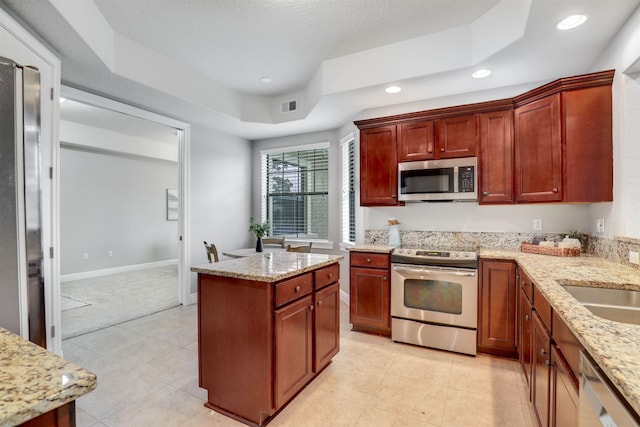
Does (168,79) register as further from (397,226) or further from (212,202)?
(397,226)

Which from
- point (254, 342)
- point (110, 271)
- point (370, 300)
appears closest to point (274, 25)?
point (254, 342)

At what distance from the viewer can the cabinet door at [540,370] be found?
5.11 feet

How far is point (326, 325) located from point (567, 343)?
1.61 meters

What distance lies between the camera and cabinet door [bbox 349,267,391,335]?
130 inches

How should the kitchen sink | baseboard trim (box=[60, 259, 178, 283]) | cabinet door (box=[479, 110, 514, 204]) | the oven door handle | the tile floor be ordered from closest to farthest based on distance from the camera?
the kitchen sink < the tile floor < the oven door handle < cabinet door (box=[479, 110, 514, 204]) < baseboard trim (box=[60, 259, 178, 283])

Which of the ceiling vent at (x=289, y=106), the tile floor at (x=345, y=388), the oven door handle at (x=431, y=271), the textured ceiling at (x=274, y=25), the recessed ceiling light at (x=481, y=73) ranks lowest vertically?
the tile floor at (x=345, y=388)

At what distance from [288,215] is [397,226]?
7.40ft

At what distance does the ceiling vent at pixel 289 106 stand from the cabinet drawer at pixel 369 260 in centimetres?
230

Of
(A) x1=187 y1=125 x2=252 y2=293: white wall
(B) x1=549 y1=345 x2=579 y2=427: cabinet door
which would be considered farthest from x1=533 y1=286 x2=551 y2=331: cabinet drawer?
(A) x1=187 y1=125 x2=252 y2=293: white wall

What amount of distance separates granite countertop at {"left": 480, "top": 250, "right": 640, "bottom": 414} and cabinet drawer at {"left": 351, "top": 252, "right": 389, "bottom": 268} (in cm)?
121

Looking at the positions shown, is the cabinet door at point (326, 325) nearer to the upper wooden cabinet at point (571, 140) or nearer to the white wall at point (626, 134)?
the upper wooden cabinet at point (571, 140)

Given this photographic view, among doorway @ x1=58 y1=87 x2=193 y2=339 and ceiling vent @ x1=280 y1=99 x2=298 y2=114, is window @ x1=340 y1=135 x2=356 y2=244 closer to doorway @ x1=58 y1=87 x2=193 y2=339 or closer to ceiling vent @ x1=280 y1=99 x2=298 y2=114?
ceiling vent @ x1=280 y1=99 x2=298 y2=114

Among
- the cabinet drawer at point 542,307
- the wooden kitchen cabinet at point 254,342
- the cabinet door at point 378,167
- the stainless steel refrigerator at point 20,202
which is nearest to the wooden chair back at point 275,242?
the cabinet door at point 378,167

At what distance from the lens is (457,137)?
10.7 ft
